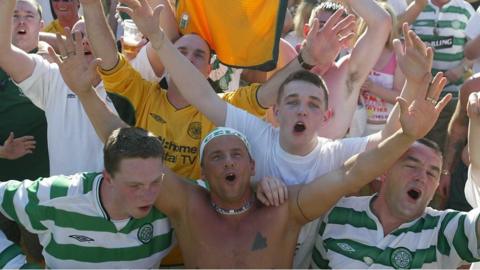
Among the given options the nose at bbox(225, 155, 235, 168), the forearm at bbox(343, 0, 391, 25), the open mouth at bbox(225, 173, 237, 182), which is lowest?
the open mouth at bbox(225, 173, 237, 182)

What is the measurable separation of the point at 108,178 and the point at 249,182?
1.98ft

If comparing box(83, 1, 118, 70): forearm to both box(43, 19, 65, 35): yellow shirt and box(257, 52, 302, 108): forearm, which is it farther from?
box(43, 19, 65, 35): yellow shirt

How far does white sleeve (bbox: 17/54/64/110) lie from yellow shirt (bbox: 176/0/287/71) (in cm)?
89

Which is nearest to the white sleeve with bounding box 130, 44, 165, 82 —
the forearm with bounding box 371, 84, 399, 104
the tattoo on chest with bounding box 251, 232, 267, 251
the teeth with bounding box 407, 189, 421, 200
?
the tattoo on chest with bounding box 251, 232, 267, 251

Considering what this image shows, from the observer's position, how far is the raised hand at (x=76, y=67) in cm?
314

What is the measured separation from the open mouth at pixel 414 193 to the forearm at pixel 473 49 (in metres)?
2.41

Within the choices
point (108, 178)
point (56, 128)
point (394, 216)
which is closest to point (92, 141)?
point (56, 128)

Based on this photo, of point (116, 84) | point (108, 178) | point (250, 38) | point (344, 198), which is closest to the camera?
point (108, 178)

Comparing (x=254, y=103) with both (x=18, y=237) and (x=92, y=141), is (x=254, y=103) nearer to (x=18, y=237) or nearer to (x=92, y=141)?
(x=92, y=141)

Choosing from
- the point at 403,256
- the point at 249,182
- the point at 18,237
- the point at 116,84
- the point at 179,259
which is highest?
the point at 116,84

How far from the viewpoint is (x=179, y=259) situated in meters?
3.47

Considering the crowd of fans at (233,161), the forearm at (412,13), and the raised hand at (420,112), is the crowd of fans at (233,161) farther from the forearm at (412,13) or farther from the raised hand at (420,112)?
the forearm at (412,13)

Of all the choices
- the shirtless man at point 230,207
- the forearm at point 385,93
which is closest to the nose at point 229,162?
the shirtless man at point 230,207

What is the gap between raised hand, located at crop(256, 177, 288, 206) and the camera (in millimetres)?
3119
